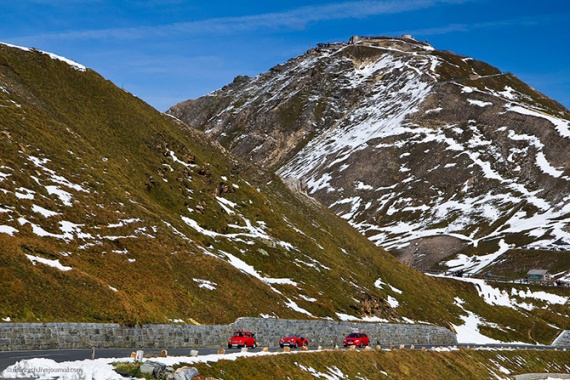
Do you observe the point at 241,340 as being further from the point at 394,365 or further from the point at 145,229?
the point at 145,229

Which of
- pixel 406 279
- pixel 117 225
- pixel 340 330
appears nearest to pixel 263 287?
pixel 340 330

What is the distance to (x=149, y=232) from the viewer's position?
82.4 m

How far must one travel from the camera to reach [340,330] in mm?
83500

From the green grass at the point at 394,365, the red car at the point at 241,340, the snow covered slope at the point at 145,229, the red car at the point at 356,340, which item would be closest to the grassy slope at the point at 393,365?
the green grass at the point at 394,365

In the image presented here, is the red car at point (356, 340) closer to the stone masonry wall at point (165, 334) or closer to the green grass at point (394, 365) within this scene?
the green grass at point (394, 365)

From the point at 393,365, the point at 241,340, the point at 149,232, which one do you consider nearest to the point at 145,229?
the point at 149,232

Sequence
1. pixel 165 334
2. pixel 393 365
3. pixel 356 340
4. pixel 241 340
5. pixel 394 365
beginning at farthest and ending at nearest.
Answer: pixel 356 340 < pixel 394 365 < pixel 393 365 < pixel 241 340 < pixel 165 334

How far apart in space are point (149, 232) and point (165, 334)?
90.9 feet

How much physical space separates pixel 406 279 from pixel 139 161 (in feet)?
172

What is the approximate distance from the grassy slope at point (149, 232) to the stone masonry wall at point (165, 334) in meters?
2.66

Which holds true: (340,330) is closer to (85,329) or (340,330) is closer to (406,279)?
(85,329)

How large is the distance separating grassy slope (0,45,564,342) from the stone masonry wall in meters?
2.66

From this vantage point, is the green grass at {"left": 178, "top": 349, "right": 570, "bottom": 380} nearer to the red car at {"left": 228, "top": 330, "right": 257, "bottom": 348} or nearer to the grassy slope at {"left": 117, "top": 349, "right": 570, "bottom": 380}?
the grassy slope at {"left": 117, "top": 349, "right": 570, "bottom": 380}

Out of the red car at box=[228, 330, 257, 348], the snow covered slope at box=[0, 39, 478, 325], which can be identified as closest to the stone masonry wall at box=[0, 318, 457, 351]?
the red car at box=[228, 330, 257, 348]
